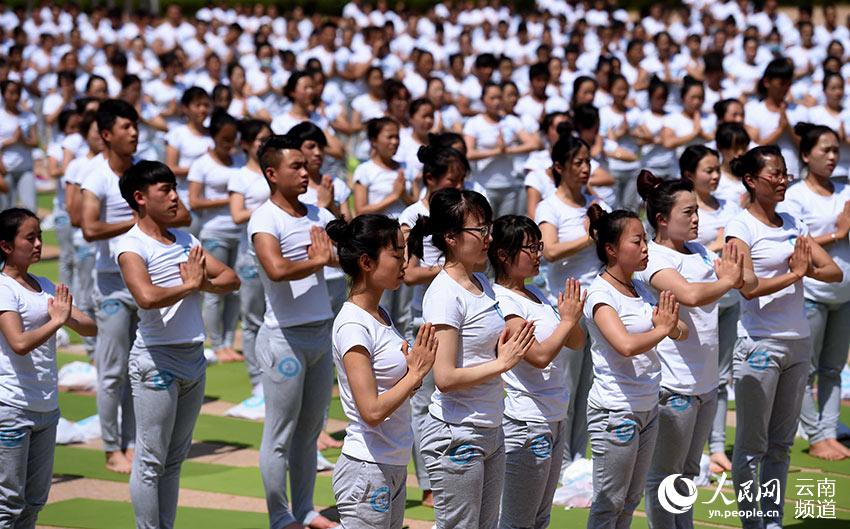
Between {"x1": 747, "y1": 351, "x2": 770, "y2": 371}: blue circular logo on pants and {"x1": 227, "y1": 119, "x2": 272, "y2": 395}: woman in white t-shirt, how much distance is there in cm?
386

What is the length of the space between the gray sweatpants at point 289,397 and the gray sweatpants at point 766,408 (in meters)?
2.20

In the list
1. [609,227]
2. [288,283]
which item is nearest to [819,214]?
[609,227]

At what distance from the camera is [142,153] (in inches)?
462

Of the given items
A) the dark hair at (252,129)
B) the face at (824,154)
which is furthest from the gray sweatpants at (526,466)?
the dark hair at (252,129)

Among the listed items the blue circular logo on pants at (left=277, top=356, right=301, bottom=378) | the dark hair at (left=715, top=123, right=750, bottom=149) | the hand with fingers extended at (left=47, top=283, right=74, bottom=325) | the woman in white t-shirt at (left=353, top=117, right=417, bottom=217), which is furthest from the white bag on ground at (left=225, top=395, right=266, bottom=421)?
the dark hair at (left=715, top=123, right=750, bottom=149)

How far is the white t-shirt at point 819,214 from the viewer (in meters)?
8.13

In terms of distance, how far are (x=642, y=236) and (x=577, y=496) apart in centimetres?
222

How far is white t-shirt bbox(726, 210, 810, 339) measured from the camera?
703 cm

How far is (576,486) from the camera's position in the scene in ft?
25.7

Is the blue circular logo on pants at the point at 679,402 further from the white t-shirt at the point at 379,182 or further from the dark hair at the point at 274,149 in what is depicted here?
the white t-shirt at the point at 379,182

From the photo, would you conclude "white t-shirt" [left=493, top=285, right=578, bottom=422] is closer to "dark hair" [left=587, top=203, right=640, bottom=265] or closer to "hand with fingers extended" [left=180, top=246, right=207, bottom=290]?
"dark hair" [left=587, top=203, right=640, bottom=265]

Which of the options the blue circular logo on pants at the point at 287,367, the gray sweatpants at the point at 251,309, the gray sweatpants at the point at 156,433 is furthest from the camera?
the gray sweatpants at the point at 251,309

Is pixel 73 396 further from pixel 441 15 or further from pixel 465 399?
pixel 441 15

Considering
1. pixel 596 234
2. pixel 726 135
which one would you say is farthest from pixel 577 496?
pixel 726 135
